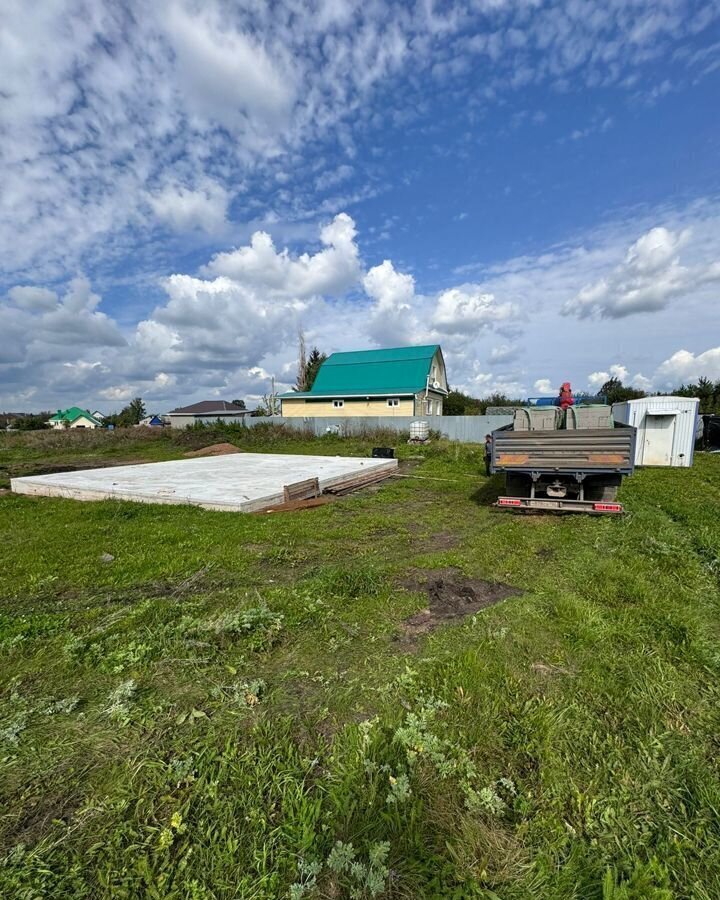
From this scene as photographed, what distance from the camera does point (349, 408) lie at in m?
29.7

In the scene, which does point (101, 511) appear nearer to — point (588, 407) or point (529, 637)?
point (529, 637)

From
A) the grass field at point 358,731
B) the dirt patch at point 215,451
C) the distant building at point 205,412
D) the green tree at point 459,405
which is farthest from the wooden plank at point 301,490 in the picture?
the distant building at point 205,412

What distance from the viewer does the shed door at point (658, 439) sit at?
15297mm

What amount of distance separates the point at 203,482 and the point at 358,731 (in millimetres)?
9424

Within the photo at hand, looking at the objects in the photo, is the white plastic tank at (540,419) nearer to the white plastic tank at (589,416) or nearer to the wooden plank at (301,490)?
the white plastic tank at (589,416)

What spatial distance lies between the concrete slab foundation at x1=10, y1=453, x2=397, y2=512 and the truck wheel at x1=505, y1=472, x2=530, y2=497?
434 centimetres

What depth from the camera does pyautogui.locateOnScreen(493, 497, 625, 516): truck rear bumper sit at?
7.04 meters

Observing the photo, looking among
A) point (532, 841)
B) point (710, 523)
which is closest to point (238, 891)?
point (532, 841)

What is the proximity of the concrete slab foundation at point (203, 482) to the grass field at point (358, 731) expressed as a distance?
3503mm

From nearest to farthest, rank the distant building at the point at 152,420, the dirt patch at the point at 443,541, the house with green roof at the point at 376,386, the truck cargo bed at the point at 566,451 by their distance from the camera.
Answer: the dirt patch at the point at 443,541 → the truck cargo bed at the point at 566,451 → the house with green roof at the point at 376,386 → the distant building at the point at 152,420

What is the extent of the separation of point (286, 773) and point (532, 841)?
1.22 m

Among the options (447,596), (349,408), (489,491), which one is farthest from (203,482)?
(349,408)

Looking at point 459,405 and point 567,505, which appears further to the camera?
point 459,405

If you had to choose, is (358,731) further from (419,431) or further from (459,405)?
(459,405)
